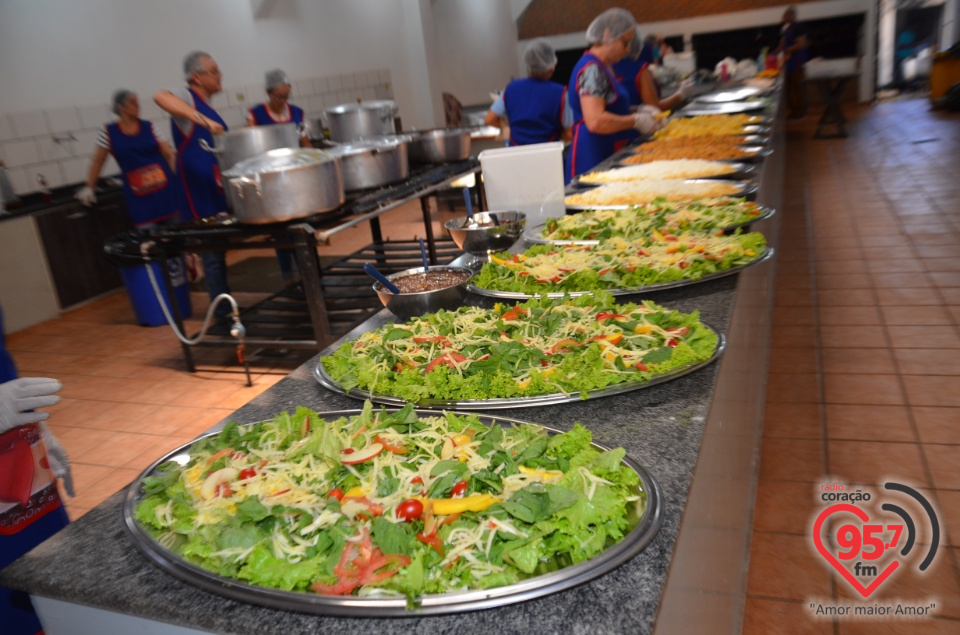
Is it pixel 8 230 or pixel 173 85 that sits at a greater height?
pixel 173 85

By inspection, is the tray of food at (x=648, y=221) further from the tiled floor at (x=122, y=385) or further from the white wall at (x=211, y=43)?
the white wall at (x=211, y=43)

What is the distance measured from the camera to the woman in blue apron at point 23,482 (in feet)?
5.78

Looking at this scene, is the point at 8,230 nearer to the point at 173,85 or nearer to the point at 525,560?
the point at 173,85

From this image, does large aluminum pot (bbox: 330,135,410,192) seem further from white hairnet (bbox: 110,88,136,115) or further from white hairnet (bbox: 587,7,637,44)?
white hairnet (bbox: 110,88,136,115)

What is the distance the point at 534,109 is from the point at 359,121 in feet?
4.21

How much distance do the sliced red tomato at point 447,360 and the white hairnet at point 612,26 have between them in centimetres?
324

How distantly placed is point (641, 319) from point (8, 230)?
5767mm

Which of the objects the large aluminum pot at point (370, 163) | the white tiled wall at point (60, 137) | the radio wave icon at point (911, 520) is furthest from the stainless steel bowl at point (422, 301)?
the white tiled wall at point (60, 137)

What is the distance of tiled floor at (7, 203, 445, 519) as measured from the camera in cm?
374

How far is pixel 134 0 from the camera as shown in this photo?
6801mm

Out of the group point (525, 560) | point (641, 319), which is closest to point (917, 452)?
point (641, 319)

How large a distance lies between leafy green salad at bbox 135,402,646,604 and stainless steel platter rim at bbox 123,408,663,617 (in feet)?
0.05

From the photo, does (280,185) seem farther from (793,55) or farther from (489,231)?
(793,55)

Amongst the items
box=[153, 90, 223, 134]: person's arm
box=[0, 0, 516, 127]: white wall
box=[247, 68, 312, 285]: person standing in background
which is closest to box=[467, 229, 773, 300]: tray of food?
box=[153, 90, 223, 134]: person's arm
